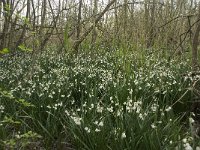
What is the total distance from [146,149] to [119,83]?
178cm

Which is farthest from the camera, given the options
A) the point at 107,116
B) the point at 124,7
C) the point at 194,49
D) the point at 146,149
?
the point at 124,7

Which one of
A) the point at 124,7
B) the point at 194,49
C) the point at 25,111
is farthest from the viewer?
the point at 124,7

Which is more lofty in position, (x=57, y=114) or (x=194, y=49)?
(x=194, y=49)

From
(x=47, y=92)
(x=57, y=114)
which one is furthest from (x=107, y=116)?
(x=47, y=92)

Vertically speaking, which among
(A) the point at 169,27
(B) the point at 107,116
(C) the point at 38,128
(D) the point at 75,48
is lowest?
(C) the point at 38,128

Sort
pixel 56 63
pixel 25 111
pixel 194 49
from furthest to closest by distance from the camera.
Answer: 1. pixel 56 63
2. pixel 194 49
3. pixel 25 111

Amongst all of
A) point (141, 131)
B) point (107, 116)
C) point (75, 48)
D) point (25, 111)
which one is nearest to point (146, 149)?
point (141, 131)

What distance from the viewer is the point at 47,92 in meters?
3.93

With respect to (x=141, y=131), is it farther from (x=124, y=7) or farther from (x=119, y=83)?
(x=124, y=7)

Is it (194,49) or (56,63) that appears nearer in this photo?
(194,49)

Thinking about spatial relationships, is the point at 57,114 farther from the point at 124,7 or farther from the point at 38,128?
the point at 124,7

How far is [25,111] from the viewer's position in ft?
12.3

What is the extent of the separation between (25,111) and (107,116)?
1.25 meters

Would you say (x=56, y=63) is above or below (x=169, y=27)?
below
